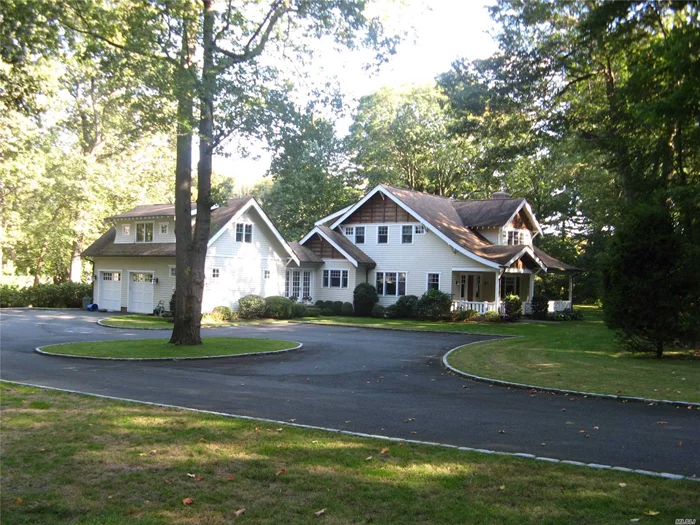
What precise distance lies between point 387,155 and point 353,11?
116 ft

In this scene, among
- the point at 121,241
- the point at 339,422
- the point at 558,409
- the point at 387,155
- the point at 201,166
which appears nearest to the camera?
the point at 339,422

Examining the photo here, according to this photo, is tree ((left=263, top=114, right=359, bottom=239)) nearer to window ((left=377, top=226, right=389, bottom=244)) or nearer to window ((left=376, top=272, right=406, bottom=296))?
window ((left=377, top=226, right=389, bottom=244))

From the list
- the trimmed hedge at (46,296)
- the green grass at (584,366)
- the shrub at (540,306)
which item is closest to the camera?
the green grass at (584,366)

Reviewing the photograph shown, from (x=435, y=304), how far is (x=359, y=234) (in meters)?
8.52

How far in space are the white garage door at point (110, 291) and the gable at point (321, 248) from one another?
12.3 meters

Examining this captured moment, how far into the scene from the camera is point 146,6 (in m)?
15.1

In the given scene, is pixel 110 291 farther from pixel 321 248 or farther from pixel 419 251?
pixel 419 251

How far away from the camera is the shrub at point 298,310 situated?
3559 cm

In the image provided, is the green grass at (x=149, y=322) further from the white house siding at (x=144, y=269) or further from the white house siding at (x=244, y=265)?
the white house siding at (x=244, y=265)

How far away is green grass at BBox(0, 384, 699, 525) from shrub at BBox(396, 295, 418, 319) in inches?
1102

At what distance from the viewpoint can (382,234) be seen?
39.4m

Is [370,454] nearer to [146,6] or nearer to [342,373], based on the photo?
[342,373]

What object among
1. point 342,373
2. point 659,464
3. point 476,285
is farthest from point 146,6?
point 476,285

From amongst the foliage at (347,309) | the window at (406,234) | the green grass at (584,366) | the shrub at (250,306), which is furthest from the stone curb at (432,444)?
the window at (406,234)
